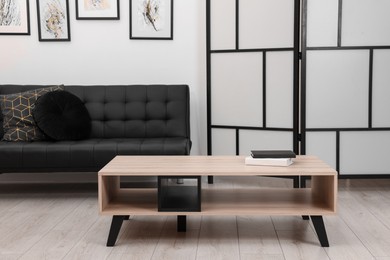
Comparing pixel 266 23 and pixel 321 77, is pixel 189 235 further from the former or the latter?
pixel 266 23

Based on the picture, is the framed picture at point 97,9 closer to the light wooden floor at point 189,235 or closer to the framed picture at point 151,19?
the framed picture at point 151,19

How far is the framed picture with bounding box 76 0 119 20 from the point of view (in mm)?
4297

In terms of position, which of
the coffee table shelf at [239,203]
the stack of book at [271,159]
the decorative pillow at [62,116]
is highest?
the decorative pillow at [62,116]

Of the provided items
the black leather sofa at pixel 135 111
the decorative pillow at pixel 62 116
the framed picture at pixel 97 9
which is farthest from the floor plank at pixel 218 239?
the framed picture at pixel 97 9

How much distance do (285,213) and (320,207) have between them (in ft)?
0.68

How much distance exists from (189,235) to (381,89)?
1.90m

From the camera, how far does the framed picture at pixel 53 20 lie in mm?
4297

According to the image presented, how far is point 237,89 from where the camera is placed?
412 centimetres

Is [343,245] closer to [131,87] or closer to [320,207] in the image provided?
[320,207]

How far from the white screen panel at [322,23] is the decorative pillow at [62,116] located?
1796 millimetres

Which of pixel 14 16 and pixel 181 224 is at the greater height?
pixel 14 16

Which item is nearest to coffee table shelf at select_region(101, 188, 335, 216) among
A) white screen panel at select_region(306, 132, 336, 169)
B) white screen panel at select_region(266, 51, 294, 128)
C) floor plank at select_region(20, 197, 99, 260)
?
floor plank at select_region(20, 197, 99, 260)

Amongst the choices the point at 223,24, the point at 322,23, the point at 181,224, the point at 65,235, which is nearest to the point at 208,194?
the point at 181,224

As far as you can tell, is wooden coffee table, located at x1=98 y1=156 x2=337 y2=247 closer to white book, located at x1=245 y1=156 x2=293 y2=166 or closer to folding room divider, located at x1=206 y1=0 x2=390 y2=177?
white book, located at x1=245 y1=156 x2=293 y2=166
